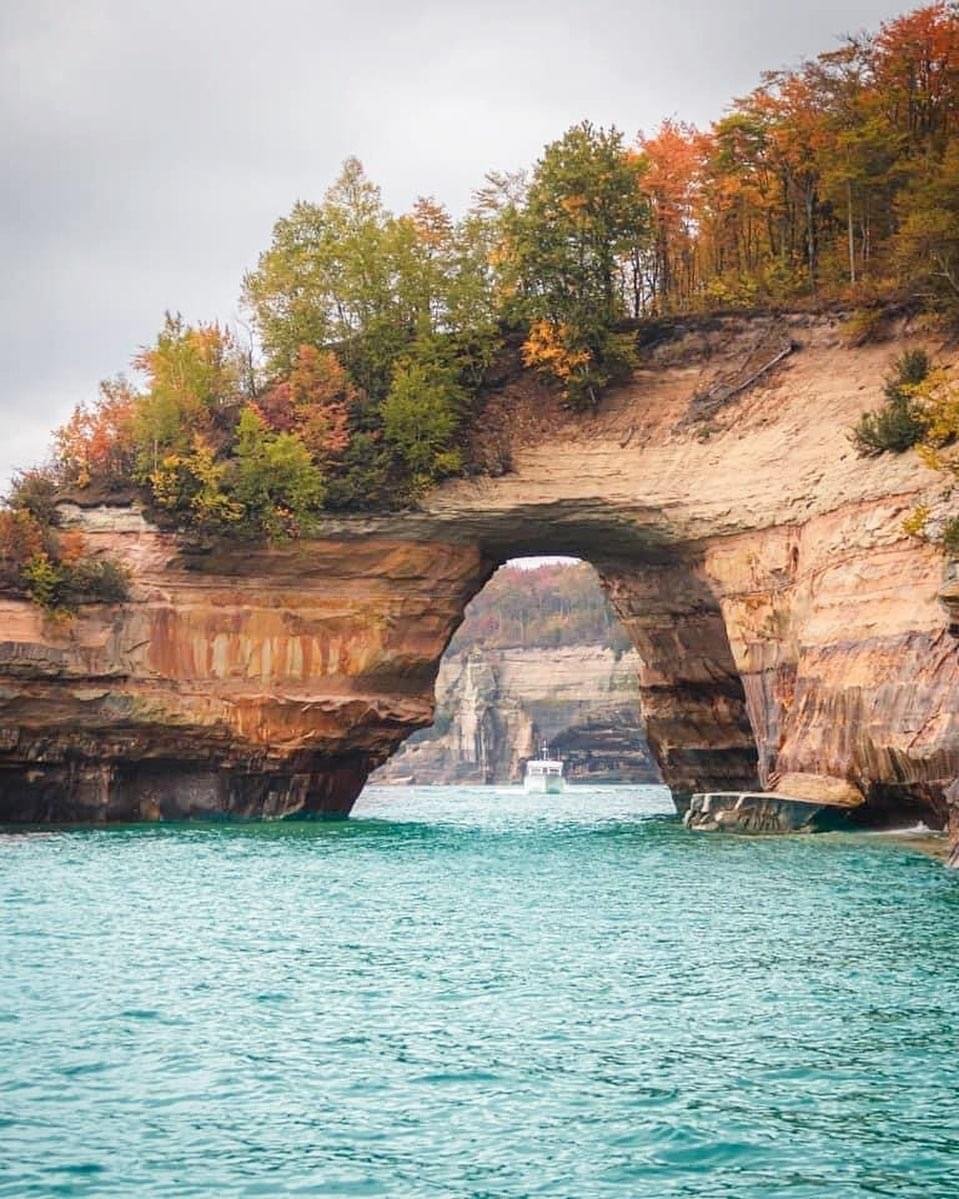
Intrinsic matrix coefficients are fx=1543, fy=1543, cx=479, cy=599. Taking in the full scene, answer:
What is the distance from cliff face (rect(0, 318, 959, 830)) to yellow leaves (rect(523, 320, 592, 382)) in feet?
5.19

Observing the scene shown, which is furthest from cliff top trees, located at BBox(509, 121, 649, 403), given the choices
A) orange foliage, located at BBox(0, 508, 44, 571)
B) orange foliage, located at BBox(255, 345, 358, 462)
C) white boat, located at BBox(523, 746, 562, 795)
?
white boat, located at BBox(523, 746, 562, 795)

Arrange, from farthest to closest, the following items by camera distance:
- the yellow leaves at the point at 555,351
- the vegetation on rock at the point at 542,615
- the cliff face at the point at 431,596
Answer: the vegetation on rock at the point at 542,615
the yellow leaves at the point at 555,351
the cliff face at the point at 431,596

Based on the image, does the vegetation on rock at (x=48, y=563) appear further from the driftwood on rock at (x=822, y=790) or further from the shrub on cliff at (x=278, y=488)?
the driftwood on rock at (x=822, y=790)

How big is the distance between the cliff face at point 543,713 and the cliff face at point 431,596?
9147cm

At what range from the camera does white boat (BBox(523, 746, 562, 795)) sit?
139125 mm

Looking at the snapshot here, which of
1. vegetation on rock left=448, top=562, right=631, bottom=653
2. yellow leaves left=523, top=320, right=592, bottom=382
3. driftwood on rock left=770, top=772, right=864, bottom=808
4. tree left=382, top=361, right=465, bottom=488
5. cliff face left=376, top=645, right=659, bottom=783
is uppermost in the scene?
yellow leaves left=523, top=320, right=592, bottom=382

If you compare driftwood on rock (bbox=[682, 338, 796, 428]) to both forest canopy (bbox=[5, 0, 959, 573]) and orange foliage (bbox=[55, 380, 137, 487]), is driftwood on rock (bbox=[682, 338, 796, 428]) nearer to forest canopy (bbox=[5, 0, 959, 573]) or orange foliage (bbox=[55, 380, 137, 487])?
forest canopy (bbox=[5, 0, 959, 573])

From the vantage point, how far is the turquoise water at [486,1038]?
13992mm

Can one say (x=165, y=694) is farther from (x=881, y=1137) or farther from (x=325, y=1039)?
(x=881, y=1137)

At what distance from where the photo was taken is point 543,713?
164 metres

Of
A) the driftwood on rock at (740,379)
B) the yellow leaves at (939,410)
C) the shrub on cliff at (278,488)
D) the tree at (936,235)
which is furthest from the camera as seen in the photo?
the shrub on cliff at (278,488)

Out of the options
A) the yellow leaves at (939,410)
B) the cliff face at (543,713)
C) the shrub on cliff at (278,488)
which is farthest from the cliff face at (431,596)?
the cliff face at (543,713)

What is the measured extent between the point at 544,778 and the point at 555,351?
84.4m

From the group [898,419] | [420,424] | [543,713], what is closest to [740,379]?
[898,419]
